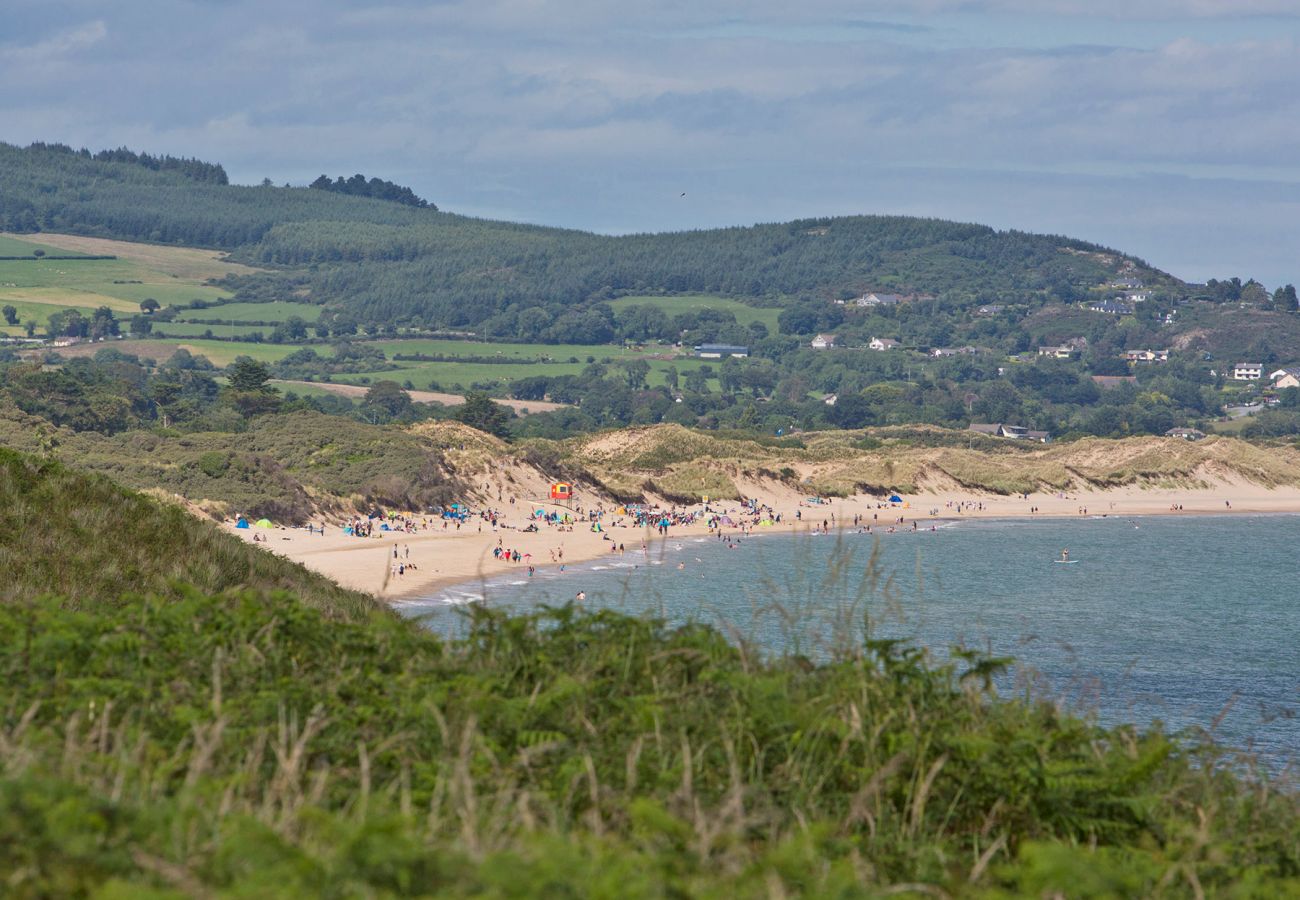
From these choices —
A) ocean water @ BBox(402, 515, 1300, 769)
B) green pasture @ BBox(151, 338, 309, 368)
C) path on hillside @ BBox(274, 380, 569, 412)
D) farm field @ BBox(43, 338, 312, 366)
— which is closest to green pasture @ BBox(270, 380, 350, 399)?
path on hillside @ BBox(274, 380, 569, 412)

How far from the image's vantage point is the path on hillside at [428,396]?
15388cm

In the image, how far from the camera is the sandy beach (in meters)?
52.2

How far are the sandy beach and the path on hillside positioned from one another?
64.9m

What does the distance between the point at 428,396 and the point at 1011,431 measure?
66.0 metres

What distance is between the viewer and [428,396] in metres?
158

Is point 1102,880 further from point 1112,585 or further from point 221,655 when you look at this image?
point 1112,585

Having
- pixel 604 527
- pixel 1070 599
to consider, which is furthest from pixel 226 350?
pixel 1070 599

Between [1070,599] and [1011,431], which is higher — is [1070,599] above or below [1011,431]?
above

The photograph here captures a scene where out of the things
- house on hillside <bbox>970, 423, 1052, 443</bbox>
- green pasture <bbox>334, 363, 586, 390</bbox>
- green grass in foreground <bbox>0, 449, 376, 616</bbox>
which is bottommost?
house on hillside <bbox>970, 423, 1052, 443</bbox>

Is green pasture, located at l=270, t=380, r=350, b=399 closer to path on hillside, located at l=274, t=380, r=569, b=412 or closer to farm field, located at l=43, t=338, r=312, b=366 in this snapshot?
path on hillside, located at l=274, t=380, r=569, b=412

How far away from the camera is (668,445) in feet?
333

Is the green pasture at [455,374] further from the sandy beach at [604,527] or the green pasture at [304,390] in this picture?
the sandy beach at [604,527]

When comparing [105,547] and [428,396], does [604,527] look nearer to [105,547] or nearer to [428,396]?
[105,547]

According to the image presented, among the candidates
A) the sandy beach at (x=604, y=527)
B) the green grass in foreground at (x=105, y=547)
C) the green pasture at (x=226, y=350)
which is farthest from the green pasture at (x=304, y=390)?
the green grass in foreground at (x=105, y=547)
